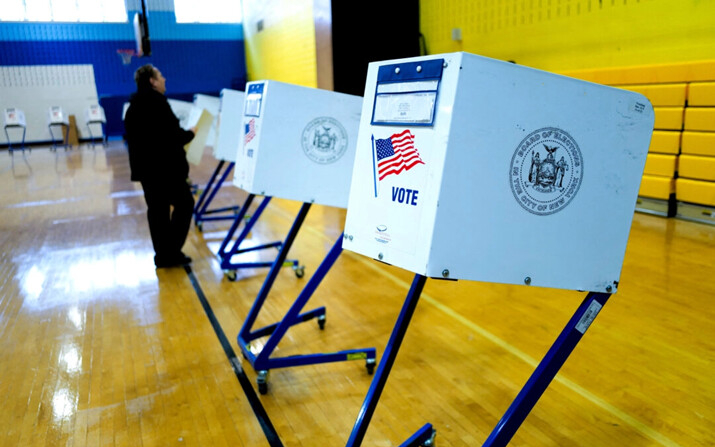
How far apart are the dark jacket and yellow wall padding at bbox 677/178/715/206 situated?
4.38 m

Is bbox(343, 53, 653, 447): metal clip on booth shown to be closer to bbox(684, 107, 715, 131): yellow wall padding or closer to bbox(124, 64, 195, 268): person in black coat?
bbox(124, 64, 195, 268): person in black coat

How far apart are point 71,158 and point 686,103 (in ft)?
42.2

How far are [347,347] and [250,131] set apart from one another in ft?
4.02

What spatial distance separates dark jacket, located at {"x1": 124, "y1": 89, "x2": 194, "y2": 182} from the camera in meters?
4.07

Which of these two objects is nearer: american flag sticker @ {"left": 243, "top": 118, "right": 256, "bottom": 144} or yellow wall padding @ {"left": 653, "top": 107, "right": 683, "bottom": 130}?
american flag sticker @ {"left": 243, "top": 118, "right": 256, "bottom": 144}

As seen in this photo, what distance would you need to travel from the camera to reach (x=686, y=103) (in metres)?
4.91

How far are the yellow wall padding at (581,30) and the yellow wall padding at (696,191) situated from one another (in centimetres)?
105

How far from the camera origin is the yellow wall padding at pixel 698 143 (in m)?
4.70

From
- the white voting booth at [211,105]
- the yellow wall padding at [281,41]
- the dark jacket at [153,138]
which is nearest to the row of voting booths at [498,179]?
the dark jacket at [153,138]

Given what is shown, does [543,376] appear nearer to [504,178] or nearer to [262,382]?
[504,178]

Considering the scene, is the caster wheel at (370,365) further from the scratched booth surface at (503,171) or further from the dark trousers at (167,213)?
the dark trousers at (167,213)

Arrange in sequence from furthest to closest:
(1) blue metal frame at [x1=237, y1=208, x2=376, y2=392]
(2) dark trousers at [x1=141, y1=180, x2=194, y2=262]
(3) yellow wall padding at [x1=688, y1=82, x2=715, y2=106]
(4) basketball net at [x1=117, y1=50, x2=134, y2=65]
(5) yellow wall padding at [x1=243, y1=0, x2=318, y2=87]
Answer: (4) basketball net at [x1=117, y1=50, x2=134, y2=65] → (5) yellow wall padding at [x1=243, y1=0, x2=318, y2=87] → (3) yellow wall padding at [x1=688, y1=82, x2=715, y2=106] → (2) dark trousers at [x1=141, y1=180, x2=194, y2=262] → (1) blue metal frame at [x1=237, y1=208, x2=376, y2=392]

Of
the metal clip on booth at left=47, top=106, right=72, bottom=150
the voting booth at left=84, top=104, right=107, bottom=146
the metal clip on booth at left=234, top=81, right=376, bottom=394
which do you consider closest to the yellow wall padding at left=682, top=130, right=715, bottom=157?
the metal clip on booth at left=234, top=81, right=376, bottom=394

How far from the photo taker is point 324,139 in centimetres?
261
